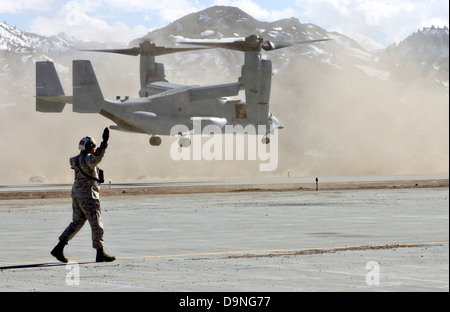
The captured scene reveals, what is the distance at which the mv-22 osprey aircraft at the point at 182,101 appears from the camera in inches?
2547

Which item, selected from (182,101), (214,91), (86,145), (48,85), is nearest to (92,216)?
(86,145)

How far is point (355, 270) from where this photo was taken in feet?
46.0

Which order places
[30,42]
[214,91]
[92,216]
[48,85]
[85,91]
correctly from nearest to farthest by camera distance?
[92,216] < [85,91] < [48,85] < [214,91] < [30,42]

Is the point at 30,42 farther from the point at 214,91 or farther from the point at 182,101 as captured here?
the point at 214,91

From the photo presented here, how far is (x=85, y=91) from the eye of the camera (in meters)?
64.1

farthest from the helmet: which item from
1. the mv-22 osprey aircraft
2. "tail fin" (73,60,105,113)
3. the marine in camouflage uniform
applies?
the mv-22 osprey aircraft

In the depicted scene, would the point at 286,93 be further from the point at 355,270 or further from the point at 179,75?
the point at 355,270

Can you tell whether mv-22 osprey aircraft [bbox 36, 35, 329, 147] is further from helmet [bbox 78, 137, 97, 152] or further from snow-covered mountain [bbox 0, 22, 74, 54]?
snow-covered mountain [bbox 0, 22, 74, 54]

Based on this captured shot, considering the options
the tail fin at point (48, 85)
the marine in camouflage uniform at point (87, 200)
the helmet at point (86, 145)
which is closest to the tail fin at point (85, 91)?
the tail fin at point (48, 85)

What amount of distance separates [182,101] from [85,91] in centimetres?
773

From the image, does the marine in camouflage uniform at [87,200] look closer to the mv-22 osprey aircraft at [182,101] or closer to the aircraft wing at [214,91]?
the mv-22 osprey aircraft at [182,101]
